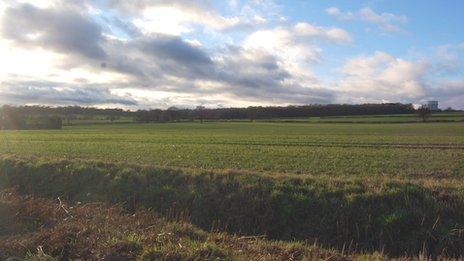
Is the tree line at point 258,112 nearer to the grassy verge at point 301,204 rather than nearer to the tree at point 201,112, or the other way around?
the tree at point 201,112

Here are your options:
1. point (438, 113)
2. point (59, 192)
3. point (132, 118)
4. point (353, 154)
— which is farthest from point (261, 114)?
point (59, 192)

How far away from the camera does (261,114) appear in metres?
147

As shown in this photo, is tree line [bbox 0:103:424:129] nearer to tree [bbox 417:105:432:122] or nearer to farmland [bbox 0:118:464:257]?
tree [bbox 417:105:432:122]

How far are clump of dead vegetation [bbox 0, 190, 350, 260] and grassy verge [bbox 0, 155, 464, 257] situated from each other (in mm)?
3450

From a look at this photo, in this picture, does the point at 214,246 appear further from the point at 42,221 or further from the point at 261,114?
the point at 261,114

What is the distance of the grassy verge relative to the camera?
1235 centimetres

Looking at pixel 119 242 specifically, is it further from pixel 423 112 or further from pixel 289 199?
pixel 423 112

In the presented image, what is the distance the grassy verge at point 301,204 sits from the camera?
1235 cm

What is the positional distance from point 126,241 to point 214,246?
1.48 meters

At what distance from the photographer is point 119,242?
8258mm

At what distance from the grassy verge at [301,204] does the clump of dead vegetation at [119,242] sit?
3.45 m

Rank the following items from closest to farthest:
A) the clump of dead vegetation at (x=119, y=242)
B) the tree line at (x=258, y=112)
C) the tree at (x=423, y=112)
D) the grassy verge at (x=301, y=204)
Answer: the clump of dead vegetation at (x=119, y=242) → the grassy verge at (x=301, y=204) → the tree at (x=423, y=112) → the tree line at (x=258, y=112)

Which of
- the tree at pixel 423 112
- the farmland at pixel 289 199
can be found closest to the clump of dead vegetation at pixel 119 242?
the farmland at pixel 289 199

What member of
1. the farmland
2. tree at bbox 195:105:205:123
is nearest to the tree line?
tree at bbox 195:105:205:123
